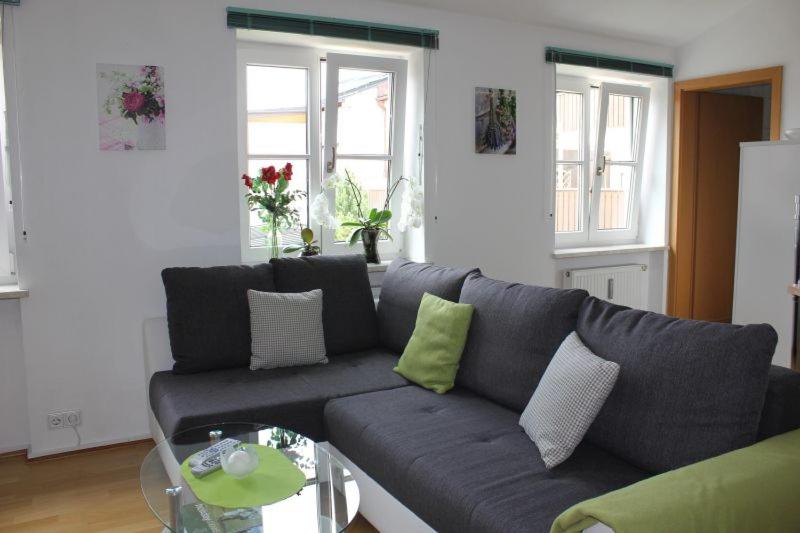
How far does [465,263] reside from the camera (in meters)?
4.40

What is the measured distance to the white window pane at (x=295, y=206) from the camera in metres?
3.90

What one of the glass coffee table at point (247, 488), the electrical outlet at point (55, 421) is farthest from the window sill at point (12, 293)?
the glass coffee table at point (247, 488)

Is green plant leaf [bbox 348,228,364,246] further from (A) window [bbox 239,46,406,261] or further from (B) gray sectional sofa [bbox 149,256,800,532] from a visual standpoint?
(B) gray sectional sofa [bbox 149,256,800,532]

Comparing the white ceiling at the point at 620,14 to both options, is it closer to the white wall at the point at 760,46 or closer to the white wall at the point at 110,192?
the white wall at the point at 760,46

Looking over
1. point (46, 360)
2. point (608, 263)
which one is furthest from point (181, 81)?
point (608, 263)

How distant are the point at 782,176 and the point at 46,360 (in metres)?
4.28

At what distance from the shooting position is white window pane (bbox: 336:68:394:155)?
4094mm

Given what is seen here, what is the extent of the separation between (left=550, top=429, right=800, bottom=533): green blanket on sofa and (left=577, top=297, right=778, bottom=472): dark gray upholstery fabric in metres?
0.13

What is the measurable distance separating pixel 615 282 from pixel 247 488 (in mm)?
3763

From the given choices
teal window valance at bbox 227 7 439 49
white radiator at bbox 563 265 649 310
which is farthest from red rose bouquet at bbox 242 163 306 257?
white radiator at bbox 563 265 649 310

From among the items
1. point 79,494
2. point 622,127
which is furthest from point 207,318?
point 622,127

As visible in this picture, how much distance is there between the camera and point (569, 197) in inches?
201

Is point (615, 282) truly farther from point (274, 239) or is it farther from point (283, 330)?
point (283, 330)

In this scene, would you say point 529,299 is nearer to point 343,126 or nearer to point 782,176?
point 343,126
